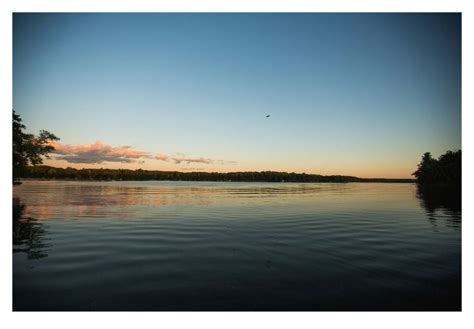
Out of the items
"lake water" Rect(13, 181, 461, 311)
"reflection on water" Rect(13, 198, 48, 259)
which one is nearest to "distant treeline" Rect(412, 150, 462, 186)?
"lake water" Rect(13, 181, 461, 311)

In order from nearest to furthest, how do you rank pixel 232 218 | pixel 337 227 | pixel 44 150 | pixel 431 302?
pixel 431 302, pixel 337 227, pixel 232 218, pixel 44 150

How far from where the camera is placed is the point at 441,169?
438ft

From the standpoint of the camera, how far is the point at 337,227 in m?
21.3

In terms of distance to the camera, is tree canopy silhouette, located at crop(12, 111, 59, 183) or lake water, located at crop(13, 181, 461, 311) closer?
lake water, located at crop(13, 181, 461, 311)

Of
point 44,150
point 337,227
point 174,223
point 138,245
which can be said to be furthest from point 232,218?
point 44,150

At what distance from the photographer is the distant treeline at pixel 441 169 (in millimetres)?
120162

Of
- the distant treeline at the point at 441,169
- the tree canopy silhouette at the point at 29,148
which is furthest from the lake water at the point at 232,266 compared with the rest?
the distant treeline at the point at 441,169

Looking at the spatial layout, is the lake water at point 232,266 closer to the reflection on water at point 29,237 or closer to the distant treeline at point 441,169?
the reflection on water at point 29,237

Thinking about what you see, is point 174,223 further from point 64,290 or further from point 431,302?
point 431,302

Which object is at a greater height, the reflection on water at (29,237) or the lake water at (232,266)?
the reflection on water at (29,237)

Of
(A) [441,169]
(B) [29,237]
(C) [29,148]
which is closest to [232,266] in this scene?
(B) [29,237]

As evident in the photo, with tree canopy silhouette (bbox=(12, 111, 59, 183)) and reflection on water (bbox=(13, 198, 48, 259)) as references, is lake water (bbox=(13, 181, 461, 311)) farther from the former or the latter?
tree canopy silhouette (bbox=(12, 111, 59, 183))

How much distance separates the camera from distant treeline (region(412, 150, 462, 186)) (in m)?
120
